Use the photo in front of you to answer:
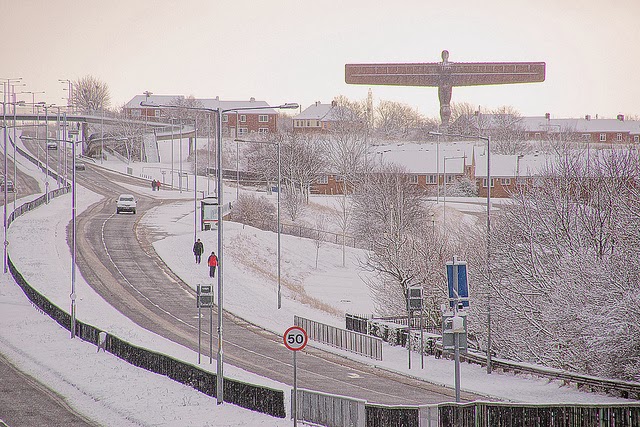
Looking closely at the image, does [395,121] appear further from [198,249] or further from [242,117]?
[198,249]

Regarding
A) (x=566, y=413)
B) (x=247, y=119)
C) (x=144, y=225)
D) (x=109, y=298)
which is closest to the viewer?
(x=566, y=413)

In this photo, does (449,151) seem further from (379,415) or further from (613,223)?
(379,415)

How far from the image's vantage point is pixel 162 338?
3975 centimetres

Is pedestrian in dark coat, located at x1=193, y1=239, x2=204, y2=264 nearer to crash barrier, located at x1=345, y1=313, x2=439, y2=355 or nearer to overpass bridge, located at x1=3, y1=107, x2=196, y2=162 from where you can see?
crash barrier, located at x1=345, y1=313, x2=439, y2=355

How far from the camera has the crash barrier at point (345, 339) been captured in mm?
37812

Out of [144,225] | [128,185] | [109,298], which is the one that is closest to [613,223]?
[109,298]

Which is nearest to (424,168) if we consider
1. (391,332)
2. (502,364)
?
(391,332)

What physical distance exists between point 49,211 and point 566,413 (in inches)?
2444

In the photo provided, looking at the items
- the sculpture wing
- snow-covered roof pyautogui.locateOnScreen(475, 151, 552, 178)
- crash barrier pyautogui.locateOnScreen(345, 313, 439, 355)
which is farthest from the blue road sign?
the sculpture wing

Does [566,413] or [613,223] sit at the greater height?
[613,223]

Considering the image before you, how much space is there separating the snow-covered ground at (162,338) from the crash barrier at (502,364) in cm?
40

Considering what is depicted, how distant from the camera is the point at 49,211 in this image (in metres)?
74.9

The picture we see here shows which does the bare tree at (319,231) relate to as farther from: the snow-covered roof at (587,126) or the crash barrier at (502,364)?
the snow-covered roof at (587,126)

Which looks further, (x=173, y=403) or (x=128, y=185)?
(x=128, y=185)
